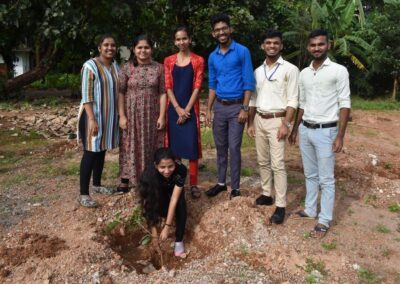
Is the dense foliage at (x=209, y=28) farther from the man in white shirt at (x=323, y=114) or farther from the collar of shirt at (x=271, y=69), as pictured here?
the man in white shirt at (x=323, y=114)

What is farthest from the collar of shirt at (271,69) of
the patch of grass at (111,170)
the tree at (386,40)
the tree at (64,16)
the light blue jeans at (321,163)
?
the tree at (386,40)

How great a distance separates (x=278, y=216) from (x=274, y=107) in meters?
1.06

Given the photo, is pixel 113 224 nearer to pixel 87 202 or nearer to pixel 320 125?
pixel 87 202

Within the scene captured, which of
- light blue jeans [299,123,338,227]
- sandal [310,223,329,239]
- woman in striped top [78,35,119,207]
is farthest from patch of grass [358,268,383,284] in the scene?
woman in striped top [78,35,119,207]

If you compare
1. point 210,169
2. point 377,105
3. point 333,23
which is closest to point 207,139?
point 210,169

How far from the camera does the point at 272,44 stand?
3668mm

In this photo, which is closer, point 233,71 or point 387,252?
point 387,252

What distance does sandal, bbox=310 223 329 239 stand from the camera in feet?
12.3

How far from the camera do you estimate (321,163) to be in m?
3.66

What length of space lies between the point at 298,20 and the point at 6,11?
9.27 metres

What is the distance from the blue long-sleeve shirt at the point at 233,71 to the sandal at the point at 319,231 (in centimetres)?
141

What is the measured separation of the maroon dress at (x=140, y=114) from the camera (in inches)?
158

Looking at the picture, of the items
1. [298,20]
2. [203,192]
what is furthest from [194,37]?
[203,192]

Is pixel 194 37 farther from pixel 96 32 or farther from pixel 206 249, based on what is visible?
pixel 206 249
